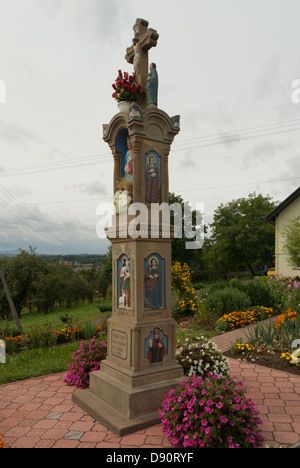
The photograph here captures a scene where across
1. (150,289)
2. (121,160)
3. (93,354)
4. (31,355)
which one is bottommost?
(31,355)

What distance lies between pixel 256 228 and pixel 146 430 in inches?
1291

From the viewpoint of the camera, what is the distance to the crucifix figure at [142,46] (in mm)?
5684

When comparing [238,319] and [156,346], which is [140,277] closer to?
[156,346]

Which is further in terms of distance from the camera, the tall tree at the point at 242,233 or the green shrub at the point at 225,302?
the tall tree at the point at 242,233

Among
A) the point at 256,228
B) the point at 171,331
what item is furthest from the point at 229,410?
the point at 256,228

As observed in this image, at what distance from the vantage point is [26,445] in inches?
167

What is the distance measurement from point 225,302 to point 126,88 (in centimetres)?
843

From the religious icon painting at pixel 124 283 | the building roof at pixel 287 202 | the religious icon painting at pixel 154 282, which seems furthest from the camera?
the building roof at pixel 287 202

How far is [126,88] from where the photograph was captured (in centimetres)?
561

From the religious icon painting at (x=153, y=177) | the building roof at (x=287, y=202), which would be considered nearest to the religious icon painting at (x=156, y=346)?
the religious icon painting at (x=153, y=177)

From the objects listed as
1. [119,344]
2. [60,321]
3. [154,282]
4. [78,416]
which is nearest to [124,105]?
[154,282]

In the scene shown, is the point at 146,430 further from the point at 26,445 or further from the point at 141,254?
the point at 141,254

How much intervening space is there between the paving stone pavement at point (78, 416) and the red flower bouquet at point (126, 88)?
16.4 ft

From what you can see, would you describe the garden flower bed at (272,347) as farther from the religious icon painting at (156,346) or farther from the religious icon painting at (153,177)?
the religious icon painting at (153,177)
